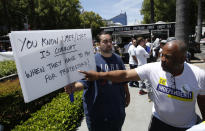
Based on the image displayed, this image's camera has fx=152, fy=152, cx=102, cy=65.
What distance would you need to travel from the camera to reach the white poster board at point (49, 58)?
4.44 feet

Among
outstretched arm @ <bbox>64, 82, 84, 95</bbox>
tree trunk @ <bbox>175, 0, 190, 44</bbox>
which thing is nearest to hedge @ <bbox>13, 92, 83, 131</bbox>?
outstretched arm @ <bbox>64, 82, 84, 95</bbox>

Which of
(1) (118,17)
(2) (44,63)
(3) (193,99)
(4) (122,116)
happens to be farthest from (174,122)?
(1) (118,17)

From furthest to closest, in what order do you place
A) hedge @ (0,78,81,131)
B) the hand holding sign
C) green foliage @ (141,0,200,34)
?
green foliage @ (141,0,200,34) < hedge @ (0,78,81,131) < the hand holding sign

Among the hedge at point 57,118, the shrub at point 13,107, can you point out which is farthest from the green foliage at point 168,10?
the shrub at point 13,107

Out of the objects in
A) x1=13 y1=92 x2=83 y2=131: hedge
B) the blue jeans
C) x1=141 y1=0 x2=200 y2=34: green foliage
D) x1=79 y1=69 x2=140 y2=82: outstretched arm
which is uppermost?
x1=141 y1=0 x2=200 y2=34: green foliage

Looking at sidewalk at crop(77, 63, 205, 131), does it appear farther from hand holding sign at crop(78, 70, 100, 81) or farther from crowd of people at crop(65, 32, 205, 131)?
hand holding sign at crop(78, 70, 100, 81)

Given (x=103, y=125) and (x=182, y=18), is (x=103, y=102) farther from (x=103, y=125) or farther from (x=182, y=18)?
(x=182, y=18)

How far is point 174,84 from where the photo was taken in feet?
5.16

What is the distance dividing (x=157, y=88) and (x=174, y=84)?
19 centimetres

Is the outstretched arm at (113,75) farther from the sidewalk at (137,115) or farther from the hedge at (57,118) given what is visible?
the sidewalk at (137,115)

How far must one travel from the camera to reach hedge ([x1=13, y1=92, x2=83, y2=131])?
2863 millimetres

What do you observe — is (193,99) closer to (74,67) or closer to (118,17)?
(74,67)

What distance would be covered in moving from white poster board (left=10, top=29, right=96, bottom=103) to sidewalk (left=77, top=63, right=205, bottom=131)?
211 cm

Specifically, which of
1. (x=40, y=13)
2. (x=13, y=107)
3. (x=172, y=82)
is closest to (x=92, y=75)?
(x=172, y=82)
